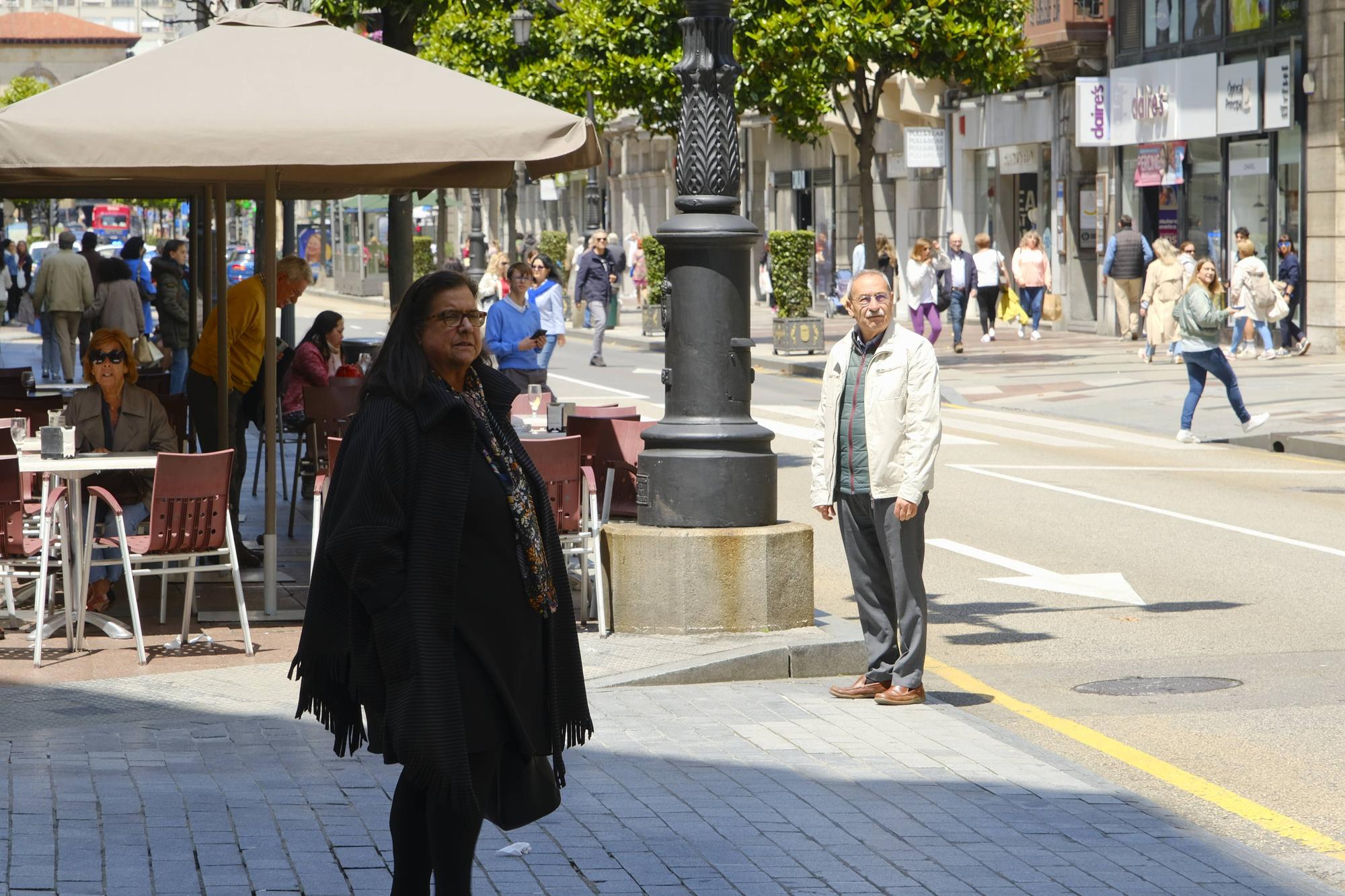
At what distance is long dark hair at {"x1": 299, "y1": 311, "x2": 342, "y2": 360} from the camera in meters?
13.8

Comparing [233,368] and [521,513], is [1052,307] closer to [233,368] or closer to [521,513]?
[233,368]

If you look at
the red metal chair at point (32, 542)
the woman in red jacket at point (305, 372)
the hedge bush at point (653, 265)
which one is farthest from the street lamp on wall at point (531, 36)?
the red metal chair at point (32, 542)

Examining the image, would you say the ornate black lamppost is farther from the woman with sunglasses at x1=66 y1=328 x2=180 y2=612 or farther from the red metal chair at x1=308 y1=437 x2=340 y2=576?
the woman with sunglasses at x1=66 y1=328 x2=180 y2=612

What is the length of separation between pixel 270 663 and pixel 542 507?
4.15 m

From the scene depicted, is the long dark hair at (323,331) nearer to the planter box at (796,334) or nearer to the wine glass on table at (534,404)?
the wine glass on table at (534,404)

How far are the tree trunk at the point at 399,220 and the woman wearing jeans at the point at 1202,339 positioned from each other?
705 cm

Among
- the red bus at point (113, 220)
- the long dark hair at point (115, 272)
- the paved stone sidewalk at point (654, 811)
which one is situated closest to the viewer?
the paved stone sidewalk at point (654, 811)

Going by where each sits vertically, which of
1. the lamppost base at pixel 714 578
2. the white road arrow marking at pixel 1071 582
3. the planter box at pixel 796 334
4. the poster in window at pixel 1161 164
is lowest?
the white road arrow marking at pixel 1071 582

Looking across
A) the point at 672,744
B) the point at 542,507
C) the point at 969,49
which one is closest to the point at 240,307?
the point at 672,744

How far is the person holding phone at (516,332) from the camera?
47.9ft

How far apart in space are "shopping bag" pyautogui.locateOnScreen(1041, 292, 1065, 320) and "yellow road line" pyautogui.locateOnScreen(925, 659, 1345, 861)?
28.0 m

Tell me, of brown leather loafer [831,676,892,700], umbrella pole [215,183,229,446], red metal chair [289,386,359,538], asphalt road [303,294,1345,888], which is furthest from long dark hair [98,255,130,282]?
brown leather loafer [831,676,892,700]

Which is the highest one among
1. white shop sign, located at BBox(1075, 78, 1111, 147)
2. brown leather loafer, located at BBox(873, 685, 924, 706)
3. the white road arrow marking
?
white shop sign, located at BBox(1075, 78, 1111, 147)

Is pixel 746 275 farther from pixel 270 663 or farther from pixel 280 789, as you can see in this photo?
pixel 280 789
